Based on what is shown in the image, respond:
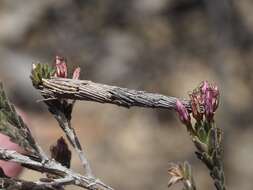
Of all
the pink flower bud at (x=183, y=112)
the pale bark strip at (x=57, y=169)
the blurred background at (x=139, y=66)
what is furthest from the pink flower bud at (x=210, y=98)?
the blurred background at (x=139, y=66)

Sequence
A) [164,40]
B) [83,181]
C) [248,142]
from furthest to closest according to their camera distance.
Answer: [164,40]
[248,142]
[83,181]

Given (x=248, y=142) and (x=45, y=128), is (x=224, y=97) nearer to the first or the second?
(x=248, y=142)

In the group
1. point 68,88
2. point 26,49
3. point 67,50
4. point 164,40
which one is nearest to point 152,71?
point 164,40

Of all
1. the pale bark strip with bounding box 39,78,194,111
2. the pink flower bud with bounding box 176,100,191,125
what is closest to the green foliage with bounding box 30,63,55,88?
the pale bark strip with bounding box 39,78,194,111

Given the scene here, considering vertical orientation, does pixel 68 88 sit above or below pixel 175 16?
below

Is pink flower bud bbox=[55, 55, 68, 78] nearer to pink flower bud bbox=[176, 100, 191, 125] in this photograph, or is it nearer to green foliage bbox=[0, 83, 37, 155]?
green foliage bbox=[0, 83, 37, 155]

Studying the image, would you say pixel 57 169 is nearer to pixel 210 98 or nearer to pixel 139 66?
pixel 210 98

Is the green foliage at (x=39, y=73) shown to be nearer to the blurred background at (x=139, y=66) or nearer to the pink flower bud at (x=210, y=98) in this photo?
the pink flower bud at (x=210, y=98)

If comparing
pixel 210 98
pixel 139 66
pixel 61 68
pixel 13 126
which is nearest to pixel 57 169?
pixel 13 126
